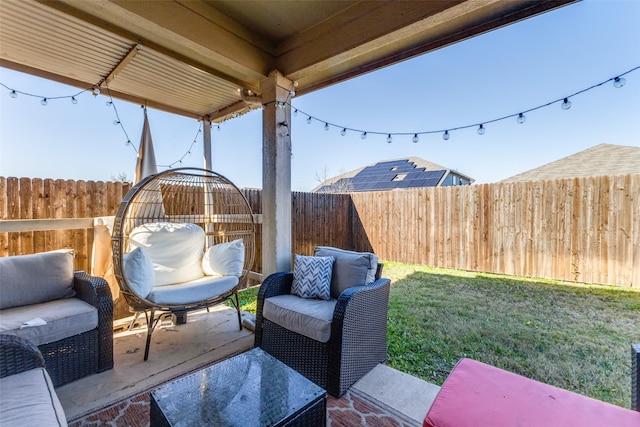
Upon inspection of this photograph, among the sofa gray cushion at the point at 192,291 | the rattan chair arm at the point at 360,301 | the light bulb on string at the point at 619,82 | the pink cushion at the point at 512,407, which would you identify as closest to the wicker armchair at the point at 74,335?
the sofa gray cushion at the point at 192,291

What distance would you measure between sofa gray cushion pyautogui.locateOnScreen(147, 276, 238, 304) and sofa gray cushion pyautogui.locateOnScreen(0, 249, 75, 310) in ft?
2.11

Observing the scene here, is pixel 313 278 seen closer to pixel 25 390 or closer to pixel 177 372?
pixel 177 372

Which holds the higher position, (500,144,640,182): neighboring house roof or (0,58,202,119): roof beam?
(0,58,202,119): roof beam

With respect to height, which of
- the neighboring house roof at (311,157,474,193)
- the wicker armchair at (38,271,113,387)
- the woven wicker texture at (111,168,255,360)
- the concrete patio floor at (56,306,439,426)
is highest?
the neighboring house roof at (311,157,474,193)

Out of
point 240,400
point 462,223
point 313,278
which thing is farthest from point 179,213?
point 462,223

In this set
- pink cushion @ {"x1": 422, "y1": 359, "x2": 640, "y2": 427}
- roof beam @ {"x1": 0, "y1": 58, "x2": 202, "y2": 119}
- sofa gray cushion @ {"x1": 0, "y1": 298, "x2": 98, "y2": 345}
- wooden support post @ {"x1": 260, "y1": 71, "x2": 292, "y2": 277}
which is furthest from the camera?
wooden support post @ {"x1": 260, "y1": 71, "x2": 292, "y2": 277}

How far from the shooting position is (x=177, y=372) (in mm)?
2062

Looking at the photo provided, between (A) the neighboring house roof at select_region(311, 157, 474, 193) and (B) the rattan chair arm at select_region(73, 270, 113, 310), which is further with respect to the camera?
(A) the neighboring house roof at select_region(311, 157, 474, 193)

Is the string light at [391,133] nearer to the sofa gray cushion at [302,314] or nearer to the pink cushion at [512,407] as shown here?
the sofa gray cushion at [302,314]

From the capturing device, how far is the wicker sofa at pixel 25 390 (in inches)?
38.3

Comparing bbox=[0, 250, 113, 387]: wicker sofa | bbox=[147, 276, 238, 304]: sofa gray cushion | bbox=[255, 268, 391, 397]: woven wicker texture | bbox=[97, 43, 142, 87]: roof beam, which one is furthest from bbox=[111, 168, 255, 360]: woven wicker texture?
bbox=[97, 43, 142, 87]: roof beam

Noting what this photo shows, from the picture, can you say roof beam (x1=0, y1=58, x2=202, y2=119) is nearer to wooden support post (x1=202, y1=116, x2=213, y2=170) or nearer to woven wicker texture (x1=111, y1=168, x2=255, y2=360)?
wooden support post (x1=202, y1=116, x2=213, y2=170)

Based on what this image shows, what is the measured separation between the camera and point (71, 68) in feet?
9.27

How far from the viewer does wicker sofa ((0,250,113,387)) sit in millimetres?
1783
